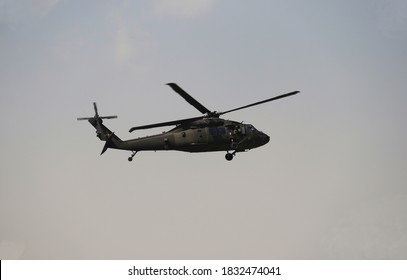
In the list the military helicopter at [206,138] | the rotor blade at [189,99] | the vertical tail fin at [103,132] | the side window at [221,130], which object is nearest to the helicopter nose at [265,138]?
the military helicopter at [206,138]

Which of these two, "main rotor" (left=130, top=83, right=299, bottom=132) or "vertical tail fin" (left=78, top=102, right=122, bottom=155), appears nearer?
"main rotor" (left=130, top=83, right=299, bottom=132)

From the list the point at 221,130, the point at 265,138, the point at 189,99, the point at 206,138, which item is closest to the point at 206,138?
the point at 206,138

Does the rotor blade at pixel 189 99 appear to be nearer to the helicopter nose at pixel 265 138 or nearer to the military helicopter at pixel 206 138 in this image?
the military helicopter at pixel 206 138

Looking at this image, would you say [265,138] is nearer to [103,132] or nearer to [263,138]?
[263,138]

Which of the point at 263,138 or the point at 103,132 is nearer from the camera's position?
the point at 263,138

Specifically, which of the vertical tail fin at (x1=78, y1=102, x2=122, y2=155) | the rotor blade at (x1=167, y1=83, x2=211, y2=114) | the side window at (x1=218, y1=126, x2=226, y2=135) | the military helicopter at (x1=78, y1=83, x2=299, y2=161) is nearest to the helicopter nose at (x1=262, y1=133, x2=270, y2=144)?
the military helicopter at (x1=78, y1=83, x2=299, y2=161)

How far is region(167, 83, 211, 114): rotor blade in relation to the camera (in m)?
29.0

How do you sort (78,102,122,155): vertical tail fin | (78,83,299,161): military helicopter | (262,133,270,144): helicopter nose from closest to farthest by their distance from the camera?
(78,83,299,161): military helicopter → (262,133,270,144): helicopter nose → (78,102,122,155): vertical tail fin

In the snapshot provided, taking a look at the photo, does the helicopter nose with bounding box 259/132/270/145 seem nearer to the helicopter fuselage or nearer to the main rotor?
the helicopter fuselage

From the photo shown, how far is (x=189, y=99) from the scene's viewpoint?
3044 cm

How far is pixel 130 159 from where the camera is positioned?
33.7 metres
